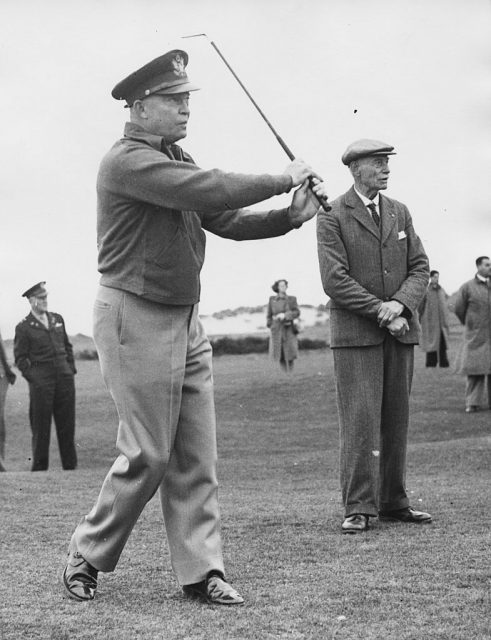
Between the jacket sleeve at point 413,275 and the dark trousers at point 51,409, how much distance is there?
731cm

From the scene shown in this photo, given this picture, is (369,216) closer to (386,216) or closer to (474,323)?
(386,216)

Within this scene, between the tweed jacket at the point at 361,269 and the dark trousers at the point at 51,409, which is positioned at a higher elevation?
the tweed jacket at the point at 361,269

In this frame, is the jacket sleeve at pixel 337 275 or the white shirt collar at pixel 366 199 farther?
the white shirt collar at pixel 366 199

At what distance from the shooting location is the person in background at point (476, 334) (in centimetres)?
1766

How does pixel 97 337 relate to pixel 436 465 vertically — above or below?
above

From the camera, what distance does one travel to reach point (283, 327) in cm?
2241

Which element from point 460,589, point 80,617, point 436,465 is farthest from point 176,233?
point 436,465

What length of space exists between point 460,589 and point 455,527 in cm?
178

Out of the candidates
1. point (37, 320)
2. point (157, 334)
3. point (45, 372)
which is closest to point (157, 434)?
point (157, 334)

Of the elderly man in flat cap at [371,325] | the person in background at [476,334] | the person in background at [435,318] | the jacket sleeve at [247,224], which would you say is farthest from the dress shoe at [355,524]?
the person in background at [435,318]

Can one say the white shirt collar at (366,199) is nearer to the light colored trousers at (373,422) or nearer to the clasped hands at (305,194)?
the light colored trousers at (373,422)

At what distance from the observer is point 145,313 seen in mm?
4895

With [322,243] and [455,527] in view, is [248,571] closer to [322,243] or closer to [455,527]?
[455,527]

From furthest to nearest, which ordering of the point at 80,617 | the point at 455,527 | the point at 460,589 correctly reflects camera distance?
1. the point at 455,527
2. the point at 460,589
3. the point at 80,617
